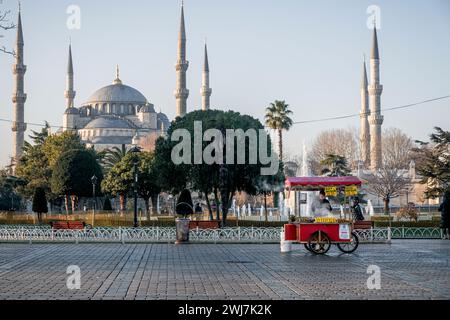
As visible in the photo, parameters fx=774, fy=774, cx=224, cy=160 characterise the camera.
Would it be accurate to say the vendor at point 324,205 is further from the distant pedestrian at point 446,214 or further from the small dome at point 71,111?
the small dome at point 71,111

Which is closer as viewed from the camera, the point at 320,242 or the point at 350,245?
the point at 320,242

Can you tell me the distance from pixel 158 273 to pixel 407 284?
4.49m

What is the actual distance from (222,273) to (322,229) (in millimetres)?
5309

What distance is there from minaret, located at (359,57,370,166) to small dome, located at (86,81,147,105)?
55352mm

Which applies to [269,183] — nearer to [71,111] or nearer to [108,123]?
[108,123]

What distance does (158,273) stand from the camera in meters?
14.1

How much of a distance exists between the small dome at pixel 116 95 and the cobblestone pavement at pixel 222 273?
116024 mm

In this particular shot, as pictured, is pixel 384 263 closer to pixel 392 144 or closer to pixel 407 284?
pixel 407 284

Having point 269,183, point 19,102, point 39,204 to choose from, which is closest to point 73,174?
point 39,204

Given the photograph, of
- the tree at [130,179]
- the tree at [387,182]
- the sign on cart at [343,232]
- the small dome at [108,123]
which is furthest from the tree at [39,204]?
the small dome at [108,123]

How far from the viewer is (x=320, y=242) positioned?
62.1 feet

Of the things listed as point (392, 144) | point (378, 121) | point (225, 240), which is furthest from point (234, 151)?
point (378, 121)

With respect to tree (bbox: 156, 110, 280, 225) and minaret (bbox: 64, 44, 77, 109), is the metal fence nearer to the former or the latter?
tree (bbox: 156, 110, 280, 225)
